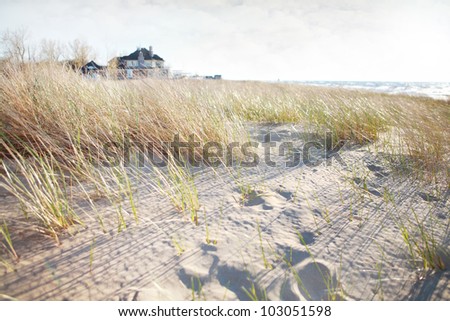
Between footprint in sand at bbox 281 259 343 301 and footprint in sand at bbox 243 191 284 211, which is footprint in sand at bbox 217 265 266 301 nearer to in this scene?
footprint in sand at bbox 281 259 343 301

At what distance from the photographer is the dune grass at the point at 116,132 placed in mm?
→ 1615

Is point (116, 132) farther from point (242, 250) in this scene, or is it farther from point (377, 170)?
point (377, 170)

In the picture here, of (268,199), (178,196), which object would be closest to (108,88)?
(178,196)

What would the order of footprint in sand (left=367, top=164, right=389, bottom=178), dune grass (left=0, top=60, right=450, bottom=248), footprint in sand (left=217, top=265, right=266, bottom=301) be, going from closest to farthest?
footprint in sand (left=217, top=265, right=266, bottom=301), dune grass (left=0, top=60, right=450, bottom=248), footprint in sand (left=367, top=164, right=389, bottom=178)

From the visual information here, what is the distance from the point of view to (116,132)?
2377 millimetres

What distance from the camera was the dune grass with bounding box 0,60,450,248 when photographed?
1615 millimetres

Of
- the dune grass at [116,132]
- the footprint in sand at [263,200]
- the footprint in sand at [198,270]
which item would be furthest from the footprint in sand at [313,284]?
the dune grass at [116,132]

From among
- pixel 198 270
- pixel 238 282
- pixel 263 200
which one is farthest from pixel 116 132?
pixel 238 282

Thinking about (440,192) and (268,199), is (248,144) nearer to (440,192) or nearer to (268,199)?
(268,199)

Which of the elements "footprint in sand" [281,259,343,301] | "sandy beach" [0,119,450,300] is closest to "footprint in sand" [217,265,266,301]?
"sandy beach" [0,119,450,300]

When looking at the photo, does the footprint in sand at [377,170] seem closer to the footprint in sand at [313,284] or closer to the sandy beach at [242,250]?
the sandy beach at [242,250]

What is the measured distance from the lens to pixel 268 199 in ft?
5.67

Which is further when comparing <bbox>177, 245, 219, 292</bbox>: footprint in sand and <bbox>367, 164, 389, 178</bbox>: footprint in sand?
<bbox>367, 164, 389, 178</bbox>: footprint in sand

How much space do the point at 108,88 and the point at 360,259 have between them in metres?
3.59
